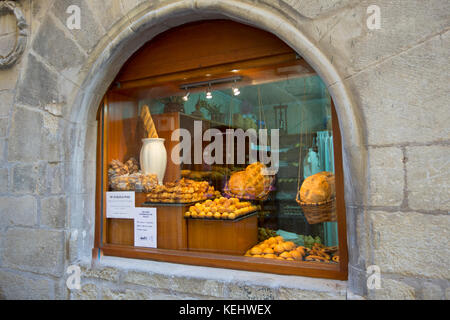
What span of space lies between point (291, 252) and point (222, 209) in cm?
66

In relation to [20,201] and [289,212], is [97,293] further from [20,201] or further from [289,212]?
[289,212]

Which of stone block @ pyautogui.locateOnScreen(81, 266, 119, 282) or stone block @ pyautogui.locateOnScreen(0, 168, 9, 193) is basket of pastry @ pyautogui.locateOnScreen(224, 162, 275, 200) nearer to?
stone block @ pyautogui.locateOnScreen(81, 266, 119, 282)

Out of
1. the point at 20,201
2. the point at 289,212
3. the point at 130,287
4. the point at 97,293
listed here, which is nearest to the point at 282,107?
the point at 289,212

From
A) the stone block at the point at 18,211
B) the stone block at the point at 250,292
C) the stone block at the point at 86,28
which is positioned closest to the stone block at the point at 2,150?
the stone block at the point at 18,211

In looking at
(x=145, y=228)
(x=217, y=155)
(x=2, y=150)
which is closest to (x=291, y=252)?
(x=217, y=155)

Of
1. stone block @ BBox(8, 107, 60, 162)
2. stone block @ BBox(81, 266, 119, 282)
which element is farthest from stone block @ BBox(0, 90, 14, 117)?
stone block @ BBox(81, 266, 119, 282)

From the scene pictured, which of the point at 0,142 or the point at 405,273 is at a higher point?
the point at 0,142

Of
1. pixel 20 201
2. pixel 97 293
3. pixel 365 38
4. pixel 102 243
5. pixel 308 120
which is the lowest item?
pixel 97 293

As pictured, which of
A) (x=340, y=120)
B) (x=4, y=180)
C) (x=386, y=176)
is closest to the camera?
(x=386, y=176)

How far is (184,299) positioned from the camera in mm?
1936

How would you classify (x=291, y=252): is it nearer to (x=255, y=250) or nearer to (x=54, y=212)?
(x=255, y=250)

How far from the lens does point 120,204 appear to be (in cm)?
251

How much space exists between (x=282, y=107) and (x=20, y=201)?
2562 mm

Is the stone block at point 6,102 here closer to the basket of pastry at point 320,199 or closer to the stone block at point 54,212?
the stone block at point 54,212
